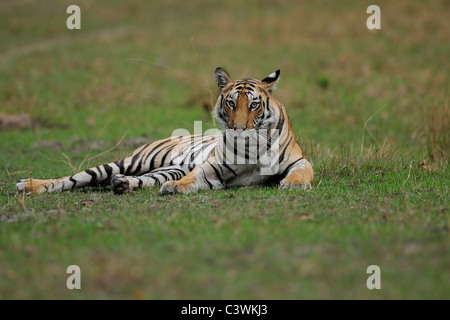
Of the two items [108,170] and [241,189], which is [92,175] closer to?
[108,170]

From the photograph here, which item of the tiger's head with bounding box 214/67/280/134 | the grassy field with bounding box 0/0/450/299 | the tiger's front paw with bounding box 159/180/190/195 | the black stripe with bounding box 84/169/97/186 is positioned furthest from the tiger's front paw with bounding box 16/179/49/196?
the tiger's head with bounding box 214/67/280/134

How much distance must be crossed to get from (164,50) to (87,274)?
16.9 m

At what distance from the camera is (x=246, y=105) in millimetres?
6750

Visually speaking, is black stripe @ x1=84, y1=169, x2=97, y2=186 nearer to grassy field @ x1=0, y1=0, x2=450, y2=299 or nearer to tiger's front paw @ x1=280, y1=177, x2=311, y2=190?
grassy field @ x1=0, y1=0, x2=450, y2=299

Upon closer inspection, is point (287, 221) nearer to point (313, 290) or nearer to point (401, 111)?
point (313, 290)

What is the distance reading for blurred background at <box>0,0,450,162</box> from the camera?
1291 centimetres

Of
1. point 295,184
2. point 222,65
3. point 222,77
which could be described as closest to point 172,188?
point 295,184

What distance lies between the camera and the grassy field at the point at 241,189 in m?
4.03

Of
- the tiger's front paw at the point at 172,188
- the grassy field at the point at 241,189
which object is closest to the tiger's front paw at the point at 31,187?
the grassy field at the point at 241,189

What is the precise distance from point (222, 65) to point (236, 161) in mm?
10985

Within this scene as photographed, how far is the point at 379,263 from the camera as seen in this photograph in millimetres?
4180

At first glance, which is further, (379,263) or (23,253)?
(23,253)
